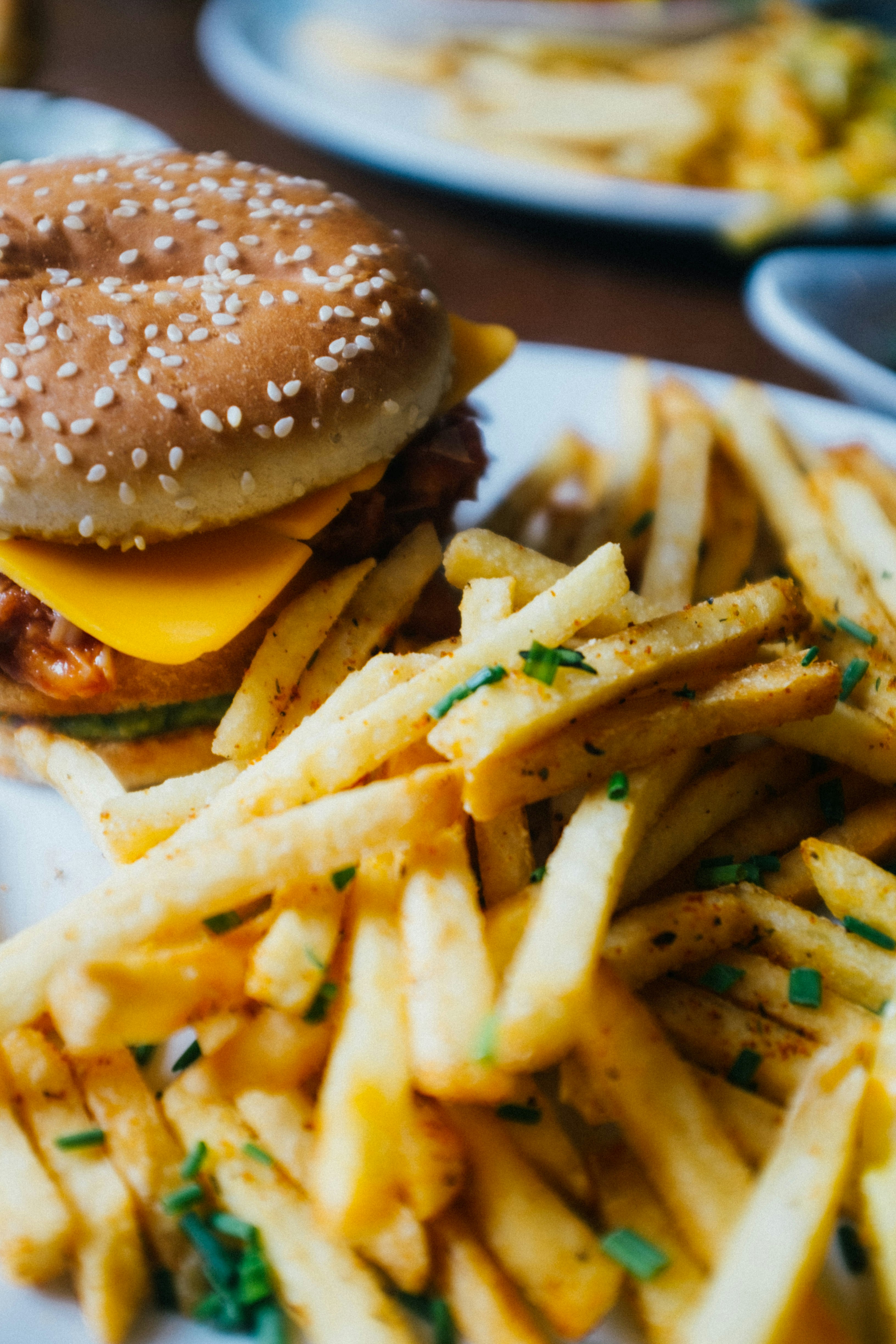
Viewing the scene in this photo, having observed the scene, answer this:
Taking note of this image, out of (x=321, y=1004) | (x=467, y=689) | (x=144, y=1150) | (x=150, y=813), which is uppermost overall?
(x=467, y=689)

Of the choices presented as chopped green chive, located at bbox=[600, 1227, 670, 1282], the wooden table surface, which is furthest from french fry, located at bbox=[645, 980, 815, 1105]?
the wooden table surface

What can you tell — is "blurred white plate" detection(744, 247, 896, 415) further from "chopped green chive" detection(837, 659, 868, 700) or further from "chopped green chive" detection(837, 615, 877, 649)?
"chopped green chive" detection(837, 659, 868, 700)

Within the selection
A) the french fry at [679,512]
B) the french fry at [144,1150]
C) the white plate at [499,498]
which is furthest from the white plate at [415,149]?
the french fry at [144,1150]

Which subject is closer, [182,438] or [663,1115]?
[663,1115]

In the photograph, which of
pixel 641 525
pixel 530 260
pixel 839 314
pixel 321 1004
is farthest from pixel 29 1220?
pixel 530 260

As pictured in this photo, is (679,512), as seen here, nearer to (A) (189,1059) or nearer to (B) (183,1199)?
(A) (189,1059)

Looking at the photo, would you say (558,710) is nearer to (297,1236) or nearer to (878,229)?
(297,1236)
